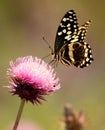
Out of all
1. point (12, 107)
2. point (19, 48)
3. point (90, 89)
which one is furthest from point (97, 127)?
point (19, 48)

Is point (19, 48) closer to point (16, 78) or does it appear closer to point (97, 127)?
point (97, 127)

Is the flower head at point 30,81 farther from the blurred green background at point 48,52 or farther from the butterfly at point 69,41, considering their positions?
the blurred green background at point 48,52

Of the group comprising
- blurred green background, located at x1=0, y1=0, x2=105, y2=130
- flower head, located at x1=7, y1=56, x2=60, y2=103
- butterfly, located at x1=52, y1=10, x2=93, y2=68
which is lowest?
flower head, located at x1=7, y1=56, x2=60, y2=103

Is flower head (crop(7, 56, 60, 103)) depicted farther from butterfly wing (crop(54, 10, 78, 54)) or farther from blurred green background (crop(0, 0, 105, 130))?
blurred green background (crop(0, 0, 105, 130))

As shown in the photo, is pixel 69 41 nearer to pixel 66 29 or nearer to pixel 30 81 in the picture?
pixel 66 29

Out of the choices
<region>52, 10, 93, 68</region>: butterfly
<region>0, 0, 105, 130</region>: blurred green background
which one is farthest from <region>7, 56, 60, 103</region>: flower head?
<region>0, 0, 105, 130</region>: blurred green background

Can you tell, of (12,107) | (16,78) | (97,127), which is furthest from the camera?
(12,107)

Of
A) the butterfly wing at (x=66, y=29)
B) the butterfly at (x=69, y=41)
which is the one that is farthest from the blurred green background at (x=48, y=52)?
the butterfly wing at (x=66, y=29)
